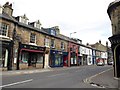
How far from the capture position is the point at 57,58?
115 feet

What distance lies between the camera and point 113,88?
1023cm

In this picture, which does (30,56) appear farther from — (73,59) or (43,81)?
(73,59)

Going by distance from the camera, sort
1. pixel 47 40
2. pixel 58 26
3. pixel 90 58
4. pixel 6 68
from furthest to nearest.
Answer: pixel 90 58
pixel 58 26
pixel 47 40
pixel 6 68

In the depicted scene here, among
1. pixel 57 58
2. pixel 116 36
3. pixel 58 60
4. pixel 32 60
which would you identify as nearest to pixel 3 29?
pixel 32 60

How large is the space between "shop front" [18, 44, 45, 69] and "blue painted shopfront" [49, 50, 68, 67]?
310cm

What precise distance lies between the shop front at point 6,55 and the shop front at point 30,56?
2095mm

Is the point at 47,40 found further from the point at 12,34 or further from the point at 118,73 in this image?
the point at 118,73

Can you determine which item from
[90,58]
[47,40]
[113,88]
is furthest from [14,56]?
[90,58]

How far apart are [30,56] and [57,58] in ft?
28.6

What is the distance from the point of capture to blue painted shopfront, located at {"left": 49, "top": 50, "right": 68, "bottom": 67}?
108ft

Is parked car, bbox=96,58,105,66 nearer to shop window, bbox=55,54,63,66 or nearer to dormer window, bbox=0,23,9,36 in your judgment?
shop window, bbox=55,54,63,66

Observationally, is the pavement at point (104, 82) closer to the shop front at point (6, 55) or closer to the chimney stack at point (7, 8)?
the shop front at point (6, 55)

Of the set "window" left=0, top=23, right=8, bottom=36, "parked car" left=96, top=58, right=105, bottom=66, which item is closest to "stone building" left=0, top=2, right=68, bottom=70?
"window" left=0, top=23, right=8, bottom=36

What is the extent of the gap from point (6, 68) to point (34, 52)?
683cm
